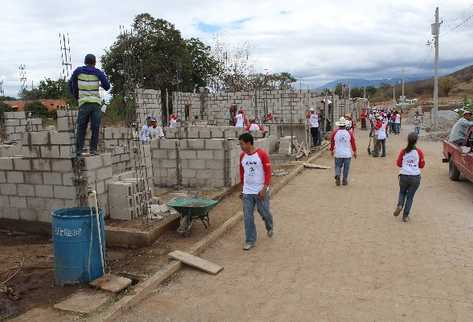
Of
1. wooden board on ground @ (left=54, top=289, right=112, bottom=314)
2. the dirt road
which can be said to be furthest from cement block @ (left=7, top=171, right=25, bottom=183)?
the dirt road

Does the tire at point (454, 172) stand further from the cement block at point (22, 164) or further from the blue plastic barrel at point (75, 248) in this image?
the cement block at point (22, 164)

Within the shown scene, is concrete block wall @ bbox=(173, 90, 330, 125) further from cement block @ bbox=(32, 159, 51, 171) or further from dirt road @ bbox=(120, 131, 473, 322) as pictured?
cement block @ bbox=(32, 159, 51, 171)

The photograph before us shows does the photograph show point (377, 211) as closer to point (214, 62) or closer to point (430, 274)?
point (430, 274)

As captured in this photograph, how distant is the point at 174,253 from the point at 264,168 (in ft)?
A: 5.62

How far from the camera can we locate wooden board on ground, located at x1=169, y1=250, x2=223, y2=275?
18.2 feet

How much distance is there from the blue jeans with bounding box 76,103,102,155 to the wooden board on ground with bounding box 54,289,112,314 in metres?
2.89

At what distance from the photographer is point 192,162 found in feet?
33.7

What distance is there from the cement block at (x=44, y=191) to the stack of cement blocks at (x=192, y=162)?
3.43 metres

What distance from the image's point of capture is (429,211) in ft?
27.3

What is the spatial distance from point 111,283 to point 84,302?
411 millimetres

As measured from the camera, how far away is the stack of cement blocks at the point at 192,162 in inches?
397

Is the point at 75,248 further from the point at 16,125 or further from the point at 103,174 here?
the point at 16,125

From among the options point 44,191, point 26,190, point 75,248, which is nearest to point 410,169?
point 75,248

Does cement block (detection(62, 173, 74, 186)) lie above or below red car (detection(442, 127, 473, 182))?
above
